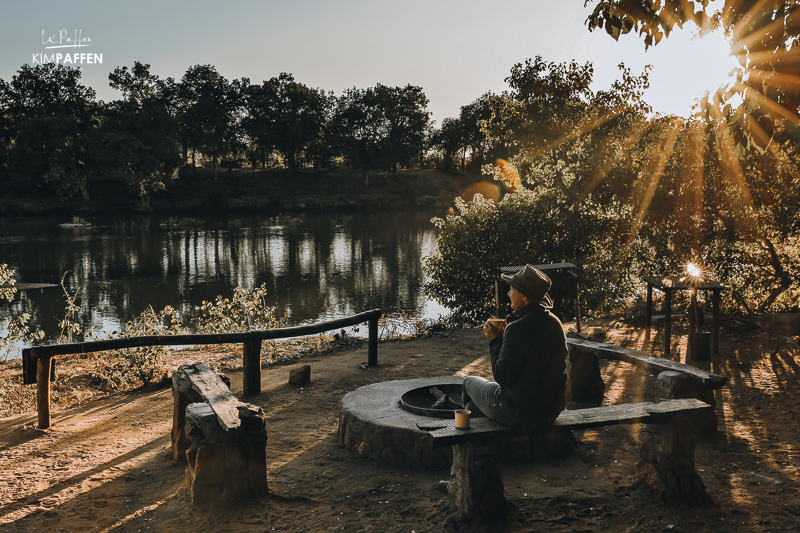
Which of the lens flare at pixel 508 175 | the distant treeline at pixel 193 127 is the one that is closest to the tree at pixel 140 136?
the distant treeline at pixel 193 127

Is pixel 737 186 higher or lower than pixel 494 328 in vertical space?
higher

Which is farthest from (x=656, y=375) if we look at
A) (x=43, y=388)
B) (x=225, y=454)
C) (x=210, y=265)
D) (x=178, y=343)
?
(x=210, y=265)

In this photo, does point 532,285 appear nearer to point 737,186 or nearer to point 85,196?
point 737,186

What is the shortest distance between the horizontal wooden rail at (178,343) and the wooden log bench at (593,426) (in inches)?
160

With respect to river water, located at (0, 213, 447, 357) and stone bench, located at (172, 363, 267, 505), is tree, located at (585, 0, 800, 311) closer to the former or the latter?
stone bench, located at (172, 363, 267, 505)

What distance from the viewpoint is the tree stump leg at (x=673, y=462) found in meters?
4.31

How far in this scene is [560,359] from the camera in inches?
161

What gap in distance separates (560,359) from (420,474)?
182 cm

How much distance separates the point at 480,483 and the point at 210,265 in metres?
26.7

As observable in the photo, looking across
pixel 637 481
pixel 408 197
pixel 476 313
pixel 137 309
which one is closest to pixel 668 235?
pixel 476 313

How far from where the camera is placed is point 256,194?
63688mm

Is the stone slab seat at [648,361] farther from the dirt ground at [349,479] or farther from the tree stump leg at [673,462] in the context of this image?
the tree stump leg at [673,462]

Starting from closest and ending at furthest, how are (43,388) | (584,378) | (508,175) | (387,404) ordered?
(387,404), (43,388), (584,378), (508,175)

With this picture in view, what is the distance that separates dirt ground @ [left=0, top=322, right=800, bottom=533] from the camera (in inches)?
165
